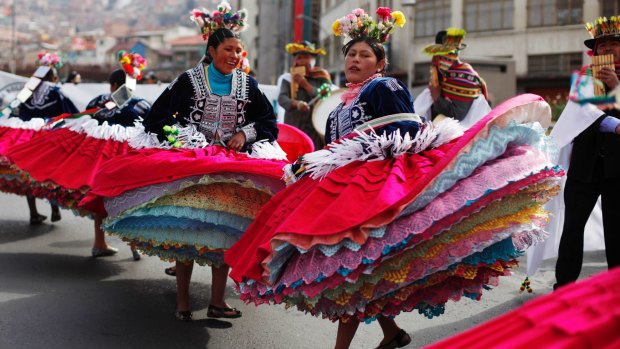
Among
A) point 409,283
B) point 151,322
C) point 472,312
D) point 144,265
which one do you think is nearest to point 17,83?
point 144,265

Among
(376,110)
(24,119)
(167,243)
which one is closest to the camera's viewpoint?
(376,110)

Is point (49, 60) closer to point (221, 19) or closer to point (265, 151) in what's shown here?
point (221, 19)

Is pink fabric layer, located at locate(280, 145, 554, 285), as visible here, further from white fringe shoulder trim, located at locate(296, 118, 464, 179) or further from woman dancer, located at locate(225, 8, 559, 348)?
white fringe shoulder trim, located at locate(296, 118, 464, 179)

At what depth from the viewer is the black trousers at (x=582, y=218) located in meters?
5.62

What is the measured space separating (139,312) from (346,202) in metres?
2.56

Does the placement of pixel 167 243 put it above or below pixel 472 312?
above

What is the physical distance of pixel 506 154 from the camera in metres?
3.97

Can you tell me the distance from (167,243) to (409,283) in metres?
1.88

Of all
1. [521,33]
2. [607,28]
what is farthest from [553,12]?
[607,28]

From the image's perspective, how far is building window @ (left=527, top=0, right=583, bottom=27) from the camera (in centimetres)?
3544

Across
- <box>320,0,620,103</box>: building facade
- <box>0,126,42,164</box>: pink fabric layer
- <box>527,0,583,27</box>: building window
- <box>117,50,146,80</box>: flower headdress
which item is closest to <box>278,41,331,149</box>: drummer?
<box>117,50,146,80</box>: flower headdress

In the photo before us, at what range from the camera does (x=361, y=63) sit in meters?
4.72

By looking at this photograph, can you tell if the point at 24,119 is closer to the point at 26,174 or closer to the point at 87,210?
the point at 26,174

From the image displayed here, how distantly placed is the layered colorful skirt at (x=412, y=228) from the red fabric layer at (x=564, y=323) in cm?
188
